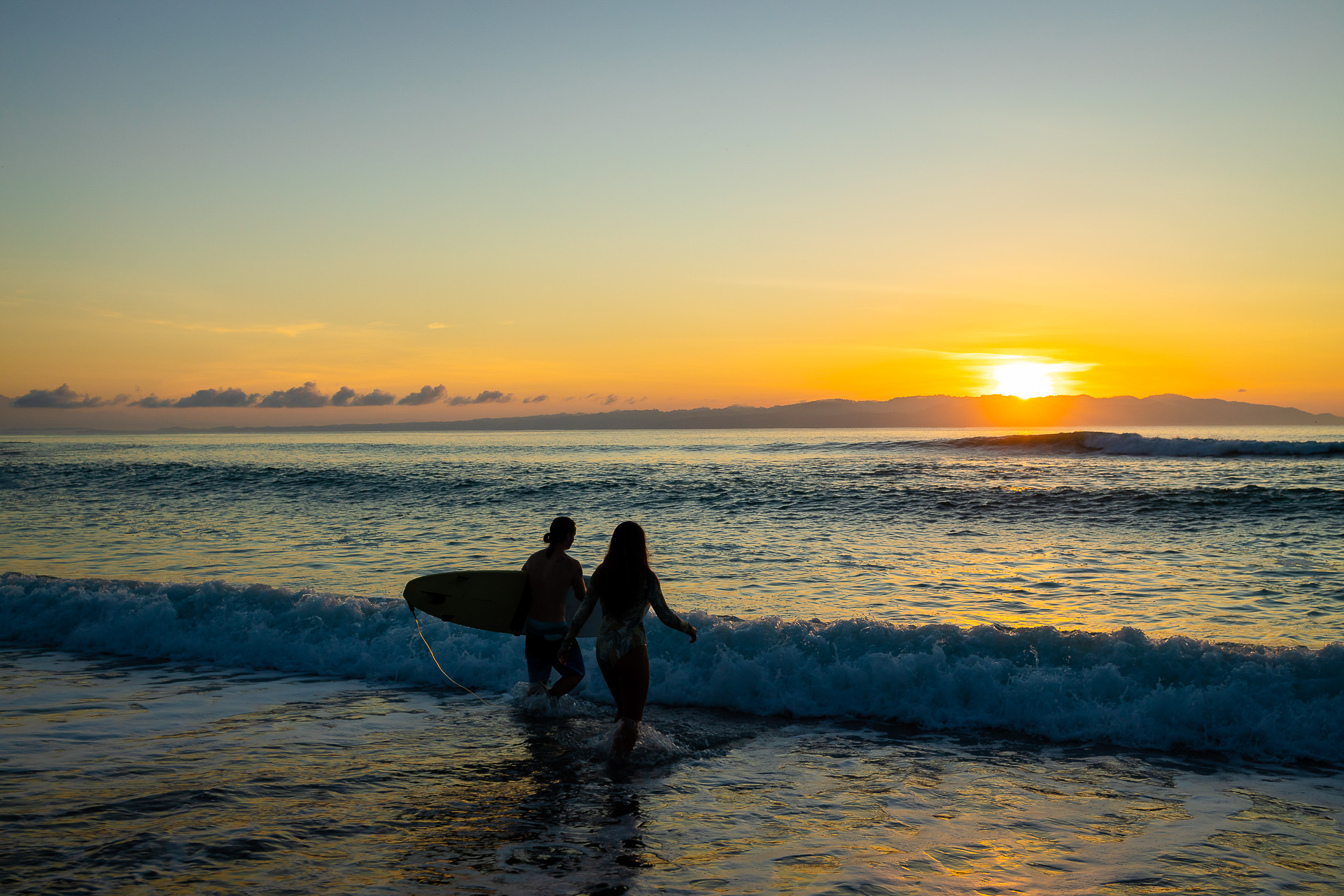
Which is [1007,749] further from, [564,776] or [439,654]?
[439,654]

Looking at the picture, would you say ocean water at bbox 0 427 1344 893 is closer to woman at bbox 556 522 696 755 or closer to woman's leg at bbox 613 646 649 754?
woman's leg at bbox 613 646 649 754

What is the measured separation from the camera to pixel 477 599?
837cm

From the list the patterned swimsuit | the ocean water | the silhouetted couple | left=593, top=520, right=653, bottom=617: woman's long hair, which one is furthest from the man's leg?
left=593, top=520, right=653, bottom=617: woman's long hair

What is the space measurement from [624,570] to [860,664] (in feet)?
12.5

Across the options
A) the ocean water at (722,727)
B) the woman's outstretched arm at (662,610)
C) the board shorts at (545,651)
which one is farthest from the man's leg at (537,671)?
the woman's outstretched arm at (662,610)

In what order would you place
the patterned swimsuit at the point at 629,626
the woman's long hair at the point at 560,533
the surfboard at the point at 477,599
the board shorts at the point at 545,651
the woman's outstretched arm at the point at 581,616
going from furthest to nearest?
the surfboard at the point at 477,599 → the board shorts at the point at 545,651 → the woman's long hair at the point at 560,533 → the woman's outstretched arm at the point at 581,616 → the patterned swimsuit at the point at 629,626

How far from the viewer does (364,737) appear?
23.2 ft

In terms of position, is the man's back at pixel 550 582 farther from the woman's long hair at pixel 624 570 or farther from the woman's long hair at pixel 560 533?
the woman's long hair at pixel 624 570

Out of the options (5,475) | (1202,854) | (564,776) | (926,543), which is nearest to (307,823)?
(564,776)

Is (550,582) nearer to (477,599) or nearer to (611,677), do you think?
(611,677)

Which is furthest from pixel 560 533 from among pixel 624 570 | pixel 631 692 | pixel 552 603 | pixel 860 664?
pixel 860 664

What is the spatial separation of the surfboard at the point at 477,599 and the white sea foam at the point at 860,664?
4.23 feet

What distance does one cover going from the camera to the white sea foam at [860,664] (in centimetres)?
742

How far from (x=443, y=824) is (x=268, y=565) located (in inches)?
475
